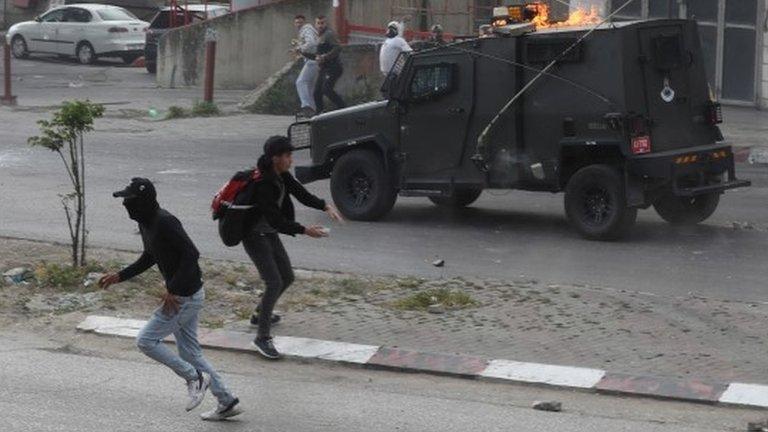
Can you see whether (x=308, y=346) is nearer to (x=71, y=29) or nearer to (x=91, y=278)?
(x=91, y=278)

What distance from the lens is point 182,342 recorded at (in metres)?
9.38

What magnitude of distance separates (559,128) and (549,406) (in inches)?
253

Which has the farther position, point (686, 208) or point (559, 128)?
point (686, 208)

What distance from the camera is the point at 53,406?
951cm

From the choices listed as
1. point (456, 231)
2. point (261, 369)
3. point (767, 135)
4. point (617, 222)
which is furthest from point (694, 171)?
point (767, 135)

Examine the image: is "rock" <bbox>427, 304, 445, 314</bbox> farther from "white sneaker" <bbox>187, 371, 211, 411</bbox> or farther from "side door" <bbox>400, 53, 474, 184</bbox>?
"side door" <bbox>400, 53, 474, 184</bbox>

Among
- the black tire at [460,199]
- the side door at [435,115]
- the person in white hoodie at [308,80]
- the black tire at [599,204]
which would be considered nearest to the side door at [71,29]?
the person in white hoodie at [308,80]

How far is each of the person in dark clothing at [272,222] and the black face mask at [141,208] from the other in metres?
1.58

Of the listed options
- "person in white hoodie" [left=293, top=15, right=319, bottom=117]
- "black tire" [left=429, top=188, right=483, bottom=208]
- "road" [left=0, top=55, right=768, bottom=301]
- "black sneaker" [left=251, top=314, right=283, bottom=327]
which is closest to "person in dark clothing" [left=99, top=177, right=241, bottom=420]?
"black sneaker" [left=251, top=314, right=283, bottom=327]

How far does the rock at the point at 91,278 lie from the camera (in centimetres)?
1335

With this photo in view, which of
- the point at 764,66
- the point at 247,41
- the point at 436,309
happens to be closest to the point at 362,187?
the point at 436,309

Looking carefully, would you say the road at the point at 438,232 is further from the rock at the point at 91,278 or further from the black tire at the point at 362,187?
the rock at the point at 91,278

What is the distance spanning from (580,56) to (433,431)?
7216 mm

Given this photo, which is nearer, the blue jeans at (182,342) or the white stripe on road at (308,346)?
the blue jeans at (182,342)
